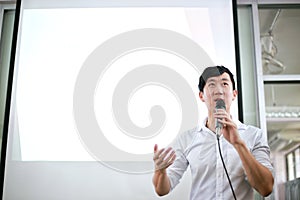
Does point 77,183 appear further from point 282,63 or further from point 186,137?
point 282,63

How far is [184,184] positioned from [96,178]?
1.46 feet

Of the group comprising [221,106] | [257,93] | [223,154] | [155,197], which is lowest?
[155,197]

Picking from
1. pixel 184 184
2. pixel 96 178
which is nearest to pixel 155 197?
pixel 184 184

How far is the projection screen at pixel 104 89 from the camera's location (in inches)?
75.9

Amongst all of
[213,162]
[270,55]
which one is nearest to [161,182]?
[213,162]

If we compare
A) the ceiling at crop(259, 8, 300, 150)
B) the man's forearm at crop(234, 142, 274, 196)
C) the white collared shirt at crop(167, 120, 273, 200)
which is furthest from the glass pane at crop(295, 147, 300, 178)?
the man's forearm at crop(234, 142, 274, 196)

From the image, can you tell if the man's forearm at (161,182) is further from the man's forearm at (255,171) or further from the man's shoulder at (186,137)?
the man's forearm at (255,171)

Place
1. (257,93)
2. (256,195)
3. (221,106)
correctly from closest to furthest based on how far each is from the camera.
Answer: (221,106) < (256,195) < (257,93)

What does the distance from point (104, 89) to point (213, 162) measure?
0.70 meters

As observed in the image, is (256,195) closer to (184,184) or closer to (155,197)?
(184,184)

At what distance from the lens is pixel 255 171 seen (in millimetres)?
1544

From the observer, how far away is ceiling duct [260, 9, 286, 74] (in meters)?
2.09

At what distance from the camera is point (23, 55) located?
209cm

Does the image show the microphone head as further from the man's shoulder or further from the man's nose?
the man's shoulder
